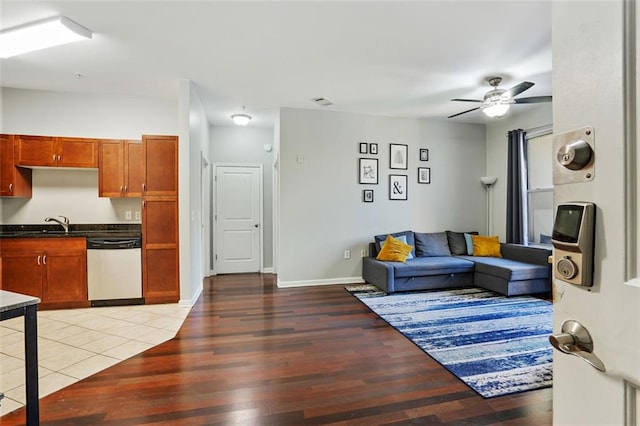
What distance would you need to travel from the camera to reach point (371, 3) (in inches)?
92.6

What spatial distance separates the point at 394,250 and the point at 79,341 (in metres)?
3.70

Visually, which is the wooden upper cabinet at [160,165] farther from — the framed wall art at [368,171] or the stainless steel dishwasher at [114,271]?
the framed wall art at [368,171]

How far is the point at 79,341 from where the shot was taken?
285 centimetres

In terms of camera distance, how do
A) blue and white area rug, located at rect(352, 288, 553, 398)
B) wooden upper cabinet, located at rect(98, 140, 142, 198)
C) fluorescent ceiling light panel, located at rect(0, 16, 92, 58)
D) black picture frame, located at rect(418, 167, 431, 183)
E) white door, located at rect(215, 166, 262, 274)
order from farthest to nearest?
white door, located at rect(215, 166, 262, 274) → black picture frame, located at rect(418, 167, 431, 183) → wooden upper cabinet, located at rect(98, 140, 142, 198) → fluorescent ceiling light panel, located at rect(0, 16, 92, 58) → blue and white area rug, located at rect(352, 288, 553, 398)

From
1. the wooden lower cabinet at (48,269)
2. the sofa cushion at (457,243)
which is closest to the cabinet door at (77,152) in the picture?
the wooden lower cabinet at (48,269)

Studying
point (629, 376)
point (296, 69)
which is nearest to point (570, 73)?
point (629, 376)

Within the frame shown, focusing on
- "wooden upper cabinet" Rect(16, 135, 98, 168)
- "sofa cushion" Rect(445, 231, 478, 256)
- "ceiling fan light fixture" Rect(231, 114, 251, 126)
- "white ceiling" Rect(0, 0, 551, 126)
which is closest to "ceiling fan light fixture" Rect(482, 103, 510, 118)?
"white ceiling" Rect(0, 0, 551, 126)

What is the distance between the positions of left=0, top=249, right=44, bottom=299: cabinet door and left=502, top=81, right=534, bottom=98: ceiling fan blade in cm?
552

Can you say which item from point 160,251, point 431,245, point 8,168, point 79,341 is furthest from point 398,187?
point 8,168

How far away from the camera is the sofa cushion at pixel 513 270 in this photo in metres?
4.04

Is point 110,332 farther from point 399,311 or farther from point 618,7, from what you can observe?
point 618,7

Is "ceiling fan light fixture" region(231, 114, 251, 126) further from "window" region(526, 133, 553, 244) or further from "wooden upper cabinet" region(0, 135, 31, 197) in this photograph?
"window" region(526, 133, 553, 244)

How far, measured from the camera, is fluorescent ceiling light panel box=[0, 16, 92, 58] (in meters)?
2.57

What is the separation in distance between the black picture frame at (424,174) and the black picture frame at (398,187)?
0.26m
